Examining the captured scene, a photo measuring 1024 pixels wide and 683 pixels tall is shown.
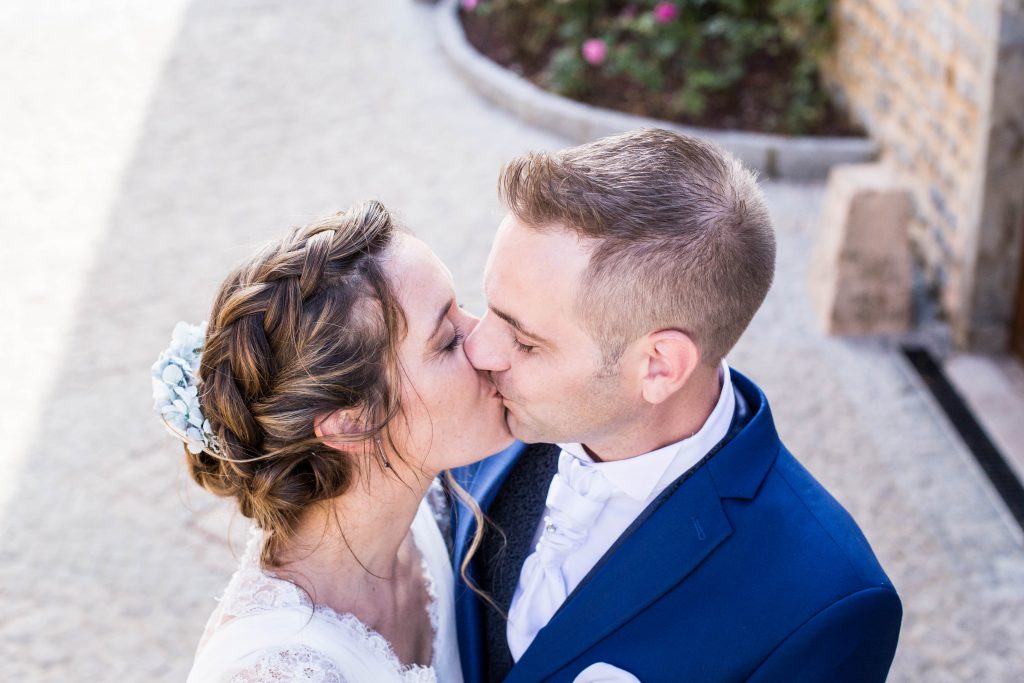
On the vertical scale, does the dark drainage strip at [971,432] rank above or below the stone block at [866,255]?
below

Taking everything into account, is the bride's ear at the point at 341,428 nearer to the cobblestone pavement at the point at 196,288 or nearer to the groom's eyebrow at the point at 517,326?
the groom's eyebrow at the point at 517,326

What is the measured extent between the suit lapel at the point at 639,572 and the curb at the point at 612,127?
11.9 ft

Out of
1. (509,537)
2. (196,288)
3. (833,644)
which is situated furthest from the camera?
(196,288)

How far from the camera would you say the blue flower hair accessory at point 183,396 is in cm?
208

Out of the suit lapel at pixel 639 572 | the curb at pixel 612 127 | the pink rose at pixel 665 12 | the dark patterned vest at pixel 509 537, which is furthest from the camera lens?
the pink rose at pixel 665 12

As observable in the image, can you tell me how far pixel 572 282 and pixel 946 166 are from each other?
12.3 ft

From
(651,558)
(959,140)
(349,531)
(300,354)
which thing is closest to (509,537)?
(349,531)

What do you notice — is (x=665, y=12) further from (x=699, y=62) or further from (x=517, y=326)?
(x=517, y=326)

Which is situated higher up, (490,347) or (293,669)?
(490,347)

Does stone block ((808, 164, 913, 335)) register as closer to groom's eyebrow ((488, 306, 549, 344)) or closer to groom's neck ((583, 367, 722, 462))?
groom's neck ((583, 367, 722, 462))

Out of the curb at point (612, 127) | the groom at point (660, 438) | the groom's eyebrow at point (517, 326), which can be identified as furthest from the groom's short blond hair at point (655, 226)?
the curb at point (612, 127)

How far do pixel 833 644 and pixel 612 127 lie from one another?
5088 millimetres

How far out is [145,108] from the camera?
296 inches

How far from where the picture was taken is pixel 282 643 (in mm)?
1993
